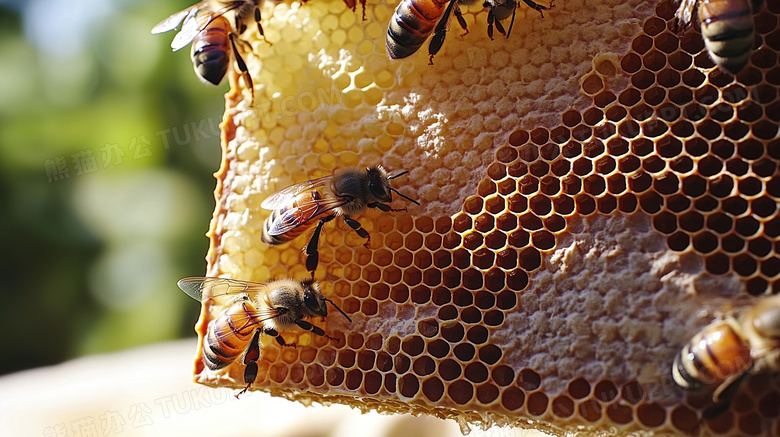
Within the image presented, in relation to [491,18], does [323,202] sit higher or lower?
lower

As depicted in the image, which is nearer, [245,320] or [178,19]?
[245,320]

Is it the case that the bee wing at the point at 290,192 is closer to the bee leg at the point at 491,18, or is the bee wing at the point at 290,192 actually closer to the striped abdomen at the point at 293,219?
the striped abdomen at the point at 293,219

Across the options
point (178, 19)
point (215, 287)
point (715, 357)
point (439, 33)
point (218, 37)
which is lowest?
point (715, 357)

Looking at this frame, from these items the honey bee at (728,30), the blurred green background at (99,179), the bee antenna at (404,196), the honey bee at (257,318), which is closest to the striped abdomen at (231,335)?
the honey bee at (257,318)

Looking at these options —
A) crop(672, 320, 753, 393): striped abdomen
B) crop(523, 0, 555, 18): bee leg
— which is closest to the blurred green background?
crop(523, 0, 555, 18): bee leg

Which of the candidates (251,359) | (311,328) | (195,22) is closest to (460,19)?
(195,22)

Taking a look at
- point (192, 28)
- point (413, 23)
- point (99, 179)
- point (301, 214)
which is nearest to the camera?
point (413, 23)

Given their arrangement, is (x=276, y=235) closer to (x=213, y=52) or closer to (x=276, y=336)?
(x=276, y=336)
